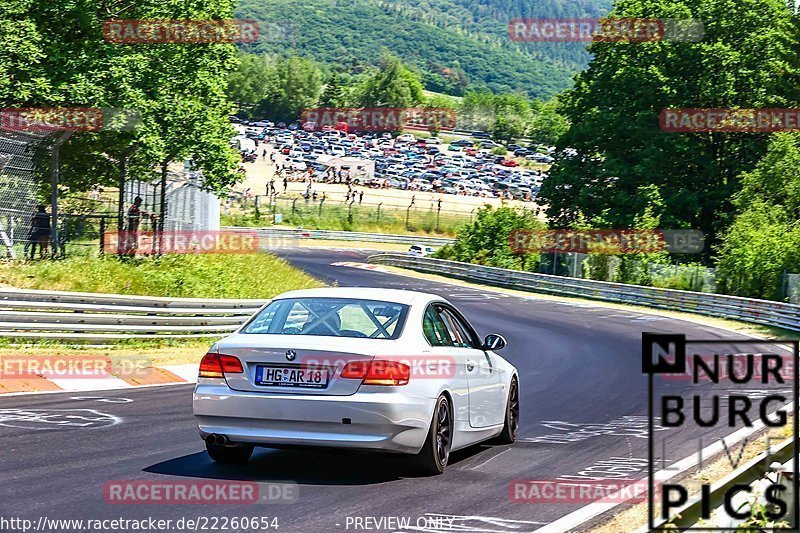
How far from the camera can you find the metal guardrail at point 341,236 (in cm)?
8062

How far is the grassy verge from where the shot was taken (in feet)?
74.0

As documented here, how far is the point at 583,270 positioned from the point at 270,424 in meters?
44.6

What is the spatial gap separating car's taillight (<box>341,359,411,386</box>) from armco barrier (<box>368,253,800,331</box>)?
98.0 ft

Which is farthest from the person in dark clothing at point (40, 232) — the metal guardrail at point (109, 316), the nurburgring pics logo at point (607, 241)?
the nurburgring pics logo at point (607, 241)

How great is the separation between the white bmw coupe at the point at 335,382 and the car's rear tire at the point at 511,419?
5.08ft

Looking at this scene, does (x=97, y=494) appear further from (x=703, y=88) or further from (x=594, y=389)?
(x=703, y=88)

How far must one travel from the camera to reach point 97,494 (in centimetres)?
785

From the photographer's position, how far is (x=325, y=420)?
8.53 m

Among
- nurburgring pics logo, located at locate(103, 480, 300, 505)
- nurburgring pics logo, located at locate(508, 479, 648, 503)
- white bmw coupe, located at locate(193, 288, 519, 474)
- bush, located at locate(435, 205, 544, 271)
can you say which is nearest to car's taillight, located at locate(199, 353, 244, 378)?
white bmw coupe, located at locate(193, 288, 519, 474)

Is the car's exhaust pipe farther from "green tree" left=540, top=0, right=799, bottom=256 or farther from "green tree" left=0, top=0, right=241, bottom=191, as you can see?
"green tree" left=540, top=0, right=799, bottom=256

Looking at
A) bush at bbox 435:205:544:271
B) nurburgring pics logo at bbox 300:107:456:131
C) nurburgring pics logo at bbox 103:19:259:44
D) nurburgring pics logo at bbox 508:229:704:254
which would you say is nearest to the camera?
nurburgring pics logo at bbox 103:19:259:44

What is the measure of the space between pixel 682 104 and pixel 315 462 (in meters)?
49.6

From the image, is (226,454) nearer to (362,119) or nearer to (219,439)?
(219,439)

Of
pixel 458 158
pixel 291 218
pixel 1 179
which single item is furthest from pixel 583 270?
pixel 458 158
